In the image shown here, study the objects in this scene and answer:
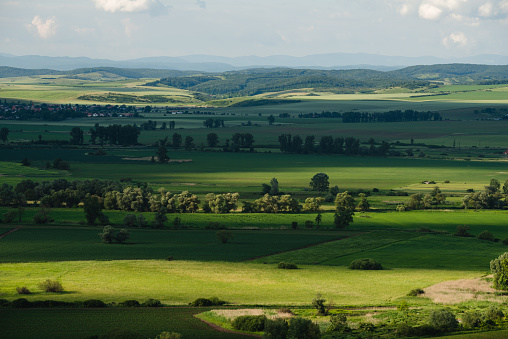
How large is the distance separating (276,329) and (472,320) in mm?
14107

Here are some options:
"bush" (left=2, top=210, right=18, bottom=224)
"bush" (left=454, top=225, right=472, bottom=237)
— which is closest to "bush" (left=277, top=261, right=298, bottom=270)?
"bush" (left=454, top=225, right=472, bottom=237)

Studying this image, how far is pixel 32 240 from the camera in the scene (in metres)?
85.6

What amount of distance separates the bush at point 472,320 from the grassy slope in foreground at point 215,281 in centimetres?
866

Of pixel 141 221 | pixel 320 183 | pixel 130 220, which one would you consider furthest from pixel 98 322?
pixel 320 183

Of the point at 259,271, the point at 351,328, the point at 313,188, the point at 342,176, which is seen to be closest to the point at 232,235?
the point at 259,271

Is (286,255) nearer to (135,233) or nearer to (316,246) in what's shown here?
(316,246)

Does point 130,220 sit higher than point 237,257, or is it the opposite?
point 130,220

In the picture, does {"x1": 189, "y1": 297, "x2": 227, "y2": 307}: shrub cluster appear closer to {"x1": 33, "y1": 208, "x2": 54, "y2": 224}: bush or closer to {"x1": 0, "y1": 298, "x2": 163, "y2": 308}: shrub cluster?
{"x1": 0, "y1": 298, "x2": 163, "y2": 308}: shrub cluster

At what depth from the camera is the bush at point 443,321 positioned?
153 feet

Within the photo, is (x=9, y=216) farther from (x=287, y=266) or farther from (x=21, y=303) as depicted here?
(x=21, y=303)

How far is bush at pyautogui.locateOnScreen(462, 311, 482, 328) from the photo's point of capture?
47331mm

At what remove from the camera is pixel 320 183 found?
131m

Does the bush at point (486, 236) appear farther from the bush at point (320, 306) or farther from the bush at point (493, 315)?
the bush at point (320, 306)

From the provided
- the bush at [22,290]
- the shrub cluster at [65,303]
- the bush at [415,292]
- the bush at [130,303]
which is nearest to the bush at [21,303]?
the shrub cluster at [65,303]
